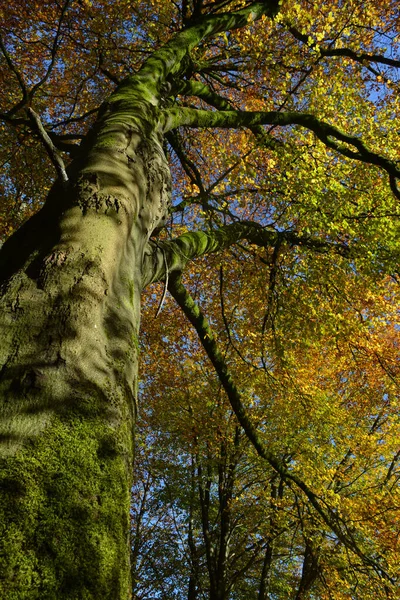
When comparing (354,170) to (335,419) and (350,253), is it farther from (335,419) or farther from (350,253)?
(335,419)

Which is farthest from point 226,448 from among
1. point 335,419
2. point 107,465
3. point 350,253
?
point 107,465

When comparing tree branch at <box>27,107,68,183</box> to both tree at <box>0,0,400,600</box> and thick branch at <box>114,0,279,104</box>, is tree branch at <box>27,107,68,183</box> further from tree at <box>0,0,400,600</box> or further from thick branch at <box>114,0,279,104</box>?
thick branch at <box>114,0,279,104</box>

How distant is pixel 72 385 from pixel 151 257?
1.85 m

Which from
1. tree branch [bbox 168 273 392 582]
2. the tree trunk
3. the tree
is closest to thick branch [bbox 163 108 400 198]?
the tree

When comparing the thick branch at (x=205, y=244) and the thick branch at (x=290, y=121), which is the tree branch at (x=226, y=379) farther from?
the thick branch at (x=290, y=121)

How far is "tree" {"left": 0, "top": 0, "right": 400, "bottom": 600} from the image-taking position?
1308 millimetres

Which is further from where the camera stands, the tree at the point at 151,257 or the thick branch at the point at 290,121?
the thick branch at the point at 290,121

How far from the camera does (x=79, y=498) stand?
1274mm

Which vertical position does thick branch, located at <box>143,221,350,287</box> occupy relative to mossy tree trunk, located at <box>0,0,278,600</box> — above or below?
above

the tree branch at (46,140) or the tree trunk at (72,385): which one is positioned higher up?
the tree branch at (46,140)

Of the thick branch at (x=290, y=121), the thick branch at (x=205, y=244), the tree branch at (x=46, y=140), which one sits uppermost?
the thick branch at (x=290, y=121)

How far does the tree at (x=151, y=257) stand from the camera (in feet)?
4.29

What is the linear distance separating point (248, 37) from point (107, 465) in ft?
25.3

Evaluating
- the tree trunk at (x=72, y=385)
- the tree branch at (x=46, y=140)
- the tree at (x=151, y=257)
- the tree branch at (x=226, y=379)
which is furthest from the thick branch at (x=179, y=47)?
the tree branch at (x=226, y=379)
